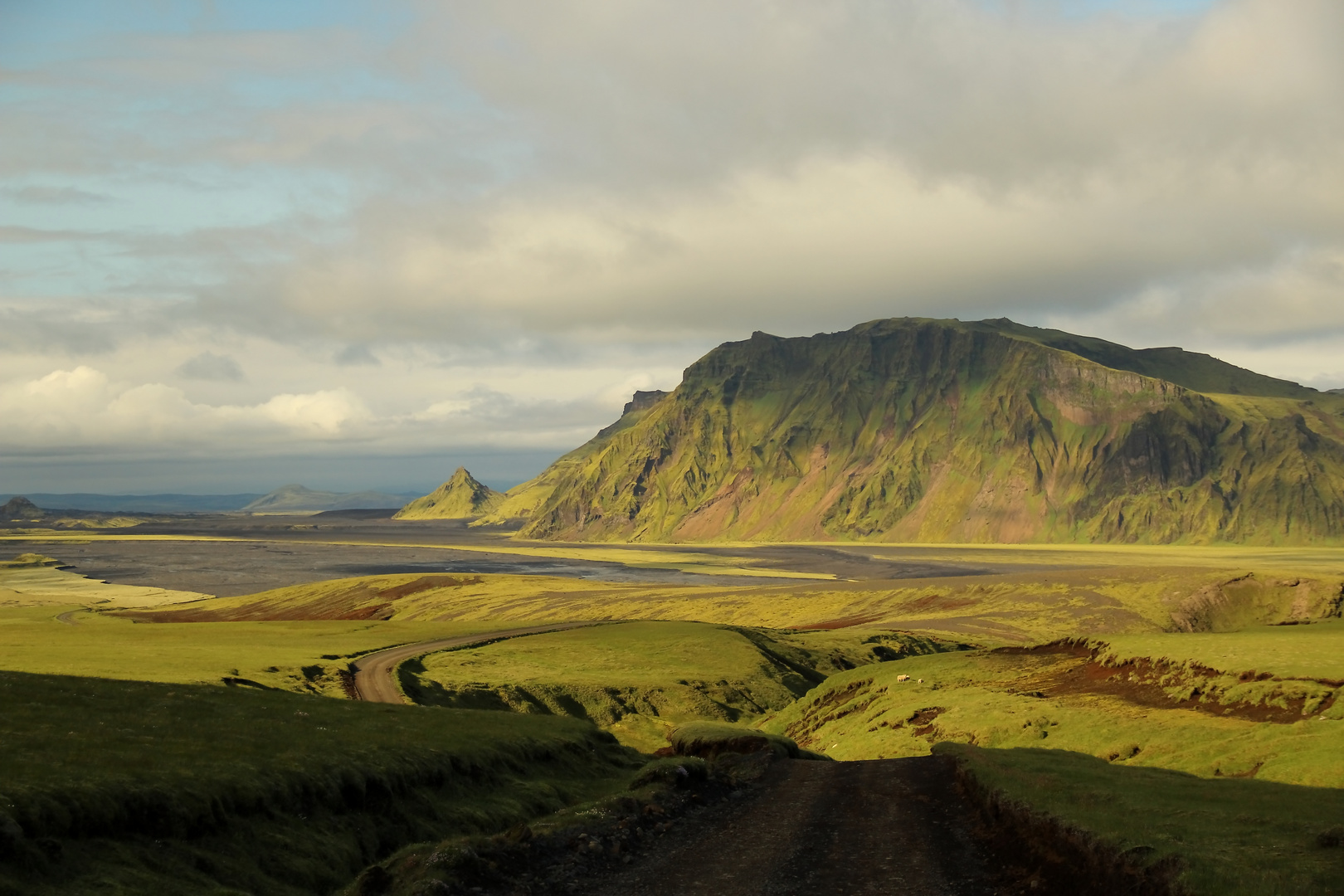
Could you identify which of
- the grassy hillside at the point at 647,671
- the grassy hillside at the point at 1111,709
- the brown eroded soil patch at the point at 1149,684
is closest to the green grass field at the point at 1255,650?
the grassy hillside at the point at 1111,709

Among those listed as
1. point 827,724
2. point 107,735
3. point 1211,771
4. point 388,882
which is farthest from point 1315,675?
point 107,735

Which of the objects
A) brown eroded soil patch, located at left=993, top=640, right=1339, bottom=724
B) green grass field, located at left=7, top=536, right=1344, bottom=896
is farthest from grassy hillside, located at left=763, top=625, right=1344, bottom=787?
green grass field, located at left=7, top=536, right=1344, bottom=896

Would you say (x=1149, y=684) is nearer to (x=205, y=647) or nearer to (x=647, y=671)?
(x=647, y=671)

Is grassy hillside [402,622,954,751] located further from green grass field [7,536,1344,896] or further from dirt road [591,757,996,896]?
dirt road [591,757,996,896]

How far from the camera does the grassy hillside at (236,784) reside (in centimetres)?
2309

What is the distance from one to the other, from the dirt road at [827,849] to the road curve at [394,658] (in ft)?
133

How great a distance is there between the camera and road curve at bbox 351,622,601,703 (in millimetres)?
75938

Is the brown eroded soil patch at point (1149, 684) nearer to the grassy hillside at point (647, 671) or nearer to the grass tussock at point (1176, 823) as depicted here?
the grass tussock at point (1176, 823)

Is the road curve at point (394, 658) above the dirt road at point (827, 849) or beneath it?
beneath

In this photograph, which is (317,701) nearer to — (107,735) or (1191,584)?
(107,735)

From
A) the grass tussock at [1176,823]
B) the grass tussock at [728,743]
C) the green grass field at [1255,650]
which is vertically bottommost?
the grass tussock at [728,743]

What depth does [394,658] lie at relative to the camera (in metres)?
98.6

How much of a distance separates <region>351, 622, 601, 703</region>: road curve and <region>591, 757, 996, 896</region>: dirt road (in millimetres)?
40392

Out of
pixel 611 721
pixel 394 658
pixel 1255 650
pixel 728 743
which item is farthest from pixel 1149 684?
pixel 394 658
